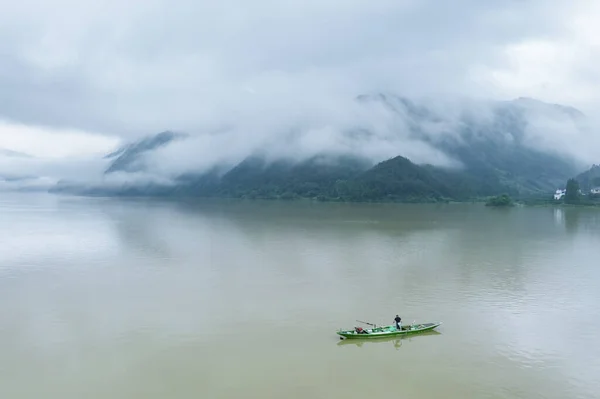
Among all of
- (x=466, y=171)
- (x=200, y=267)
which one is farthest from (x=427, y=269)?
(x=466, y=171)

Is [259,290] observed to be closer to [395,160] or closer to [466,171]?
[395,160]

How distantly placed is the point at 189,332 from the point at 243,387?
188 inches

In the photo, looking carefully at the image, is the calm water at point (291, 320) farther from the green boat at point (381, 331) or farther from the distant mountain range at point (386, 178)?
the distant mountain range at point (386, 178)

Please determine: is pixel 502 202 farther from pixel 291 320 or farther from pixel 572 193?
pixel 291 320

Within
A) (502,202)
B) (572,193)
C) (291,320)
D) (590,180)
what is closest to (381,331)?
(291,320)

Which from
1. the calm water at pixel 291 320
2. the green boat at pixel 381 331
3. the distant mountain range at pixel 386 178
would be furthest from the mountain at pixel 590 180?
the green boat at pixel 381 331

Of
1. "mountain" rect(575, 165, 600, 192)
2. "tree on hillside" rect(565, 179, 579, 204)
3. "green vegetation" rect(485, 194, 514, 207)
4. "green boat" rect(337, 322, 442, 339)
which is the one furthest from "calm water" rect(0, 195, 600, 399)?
"mountain" rect(575, 165, 600, 192)

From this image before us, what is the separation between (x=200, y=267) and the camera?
97.3 ft

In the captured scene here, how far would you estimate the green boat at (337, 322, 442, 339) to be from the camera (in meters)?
16.8

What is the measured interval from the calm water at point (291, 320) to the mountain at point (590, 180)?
99033mm

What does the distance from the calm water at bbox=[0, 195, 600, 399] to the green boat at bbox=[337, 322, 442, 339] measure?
32 centimetres

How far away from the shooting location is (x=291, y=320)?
62.7 ft

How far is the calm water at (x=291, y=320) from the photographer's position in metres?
13.9

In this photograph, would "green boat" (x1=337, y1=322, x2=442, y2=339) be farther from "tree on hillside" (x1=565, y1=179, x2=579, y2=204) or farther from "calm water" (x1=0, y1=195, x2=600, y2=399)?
"tree on hillside" (x1=565, y1=179, x2=579, y2=204)
